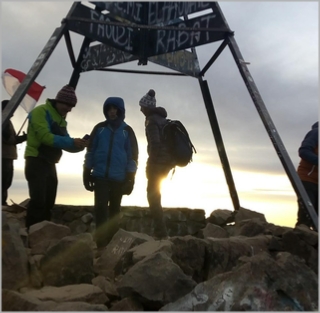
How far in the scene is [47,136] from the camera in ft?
14.7

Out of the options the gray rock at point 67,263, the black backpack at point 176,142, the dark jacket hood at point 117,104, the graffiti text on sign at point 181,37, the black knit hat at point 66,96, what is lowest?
the gray rock at point 67,263

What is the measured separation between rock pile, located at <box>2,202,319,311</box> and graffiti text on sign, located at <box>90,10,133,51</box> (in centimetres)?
239

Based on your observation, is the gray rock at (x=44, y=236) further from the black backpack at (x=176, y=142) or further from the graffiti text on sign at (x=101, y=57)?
the graffiti text on sign at (x=101, y=57)

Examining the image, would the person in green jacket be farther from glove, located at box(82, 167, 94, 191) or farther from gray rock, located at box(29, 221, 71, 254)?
gray rock, located at box(29, 221, 71, 254)

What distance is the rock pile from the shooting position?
2928 millimetres

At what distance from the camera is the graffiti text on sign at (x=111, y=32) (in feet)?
17.1

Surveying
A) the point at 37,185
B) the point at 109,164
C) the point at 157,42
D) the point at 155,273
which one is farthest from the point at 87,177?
the point at 157,42

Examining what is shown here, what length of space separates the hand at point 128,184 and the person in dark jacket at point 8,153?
6.06 feet

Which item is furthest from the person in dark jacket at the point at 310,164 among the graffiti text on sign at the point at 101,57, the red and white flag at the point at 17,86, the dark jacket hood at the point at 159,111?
the red and white flag at the point at 17,86

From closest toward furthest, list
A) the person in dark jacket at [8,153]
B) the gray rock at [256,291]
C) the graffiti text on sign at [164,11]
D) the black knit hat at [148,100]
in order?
the gray rock at [256,291]
the black knit hat at [148,100]
the graffiti text on sign at [164,11]
the person in dark jacket at [8,153]

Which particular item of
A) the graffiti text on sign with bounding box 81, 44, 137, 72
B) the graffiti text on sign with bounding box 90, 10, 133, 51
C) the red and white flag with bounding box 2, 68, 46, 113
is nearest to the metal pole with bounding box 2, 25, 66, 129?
the graffiti text on sign with bounding box 90, 10, 133, 51

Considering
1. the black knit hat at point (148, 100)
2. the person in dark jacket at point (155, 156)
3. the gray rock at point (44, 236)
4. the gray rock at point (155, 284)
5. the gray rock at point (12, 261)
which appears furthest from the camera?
the black knit hat at point (148, 100)

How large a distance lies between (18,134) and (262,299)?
4.47 meters

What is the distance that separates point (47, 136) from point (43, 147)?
180 millimetres
